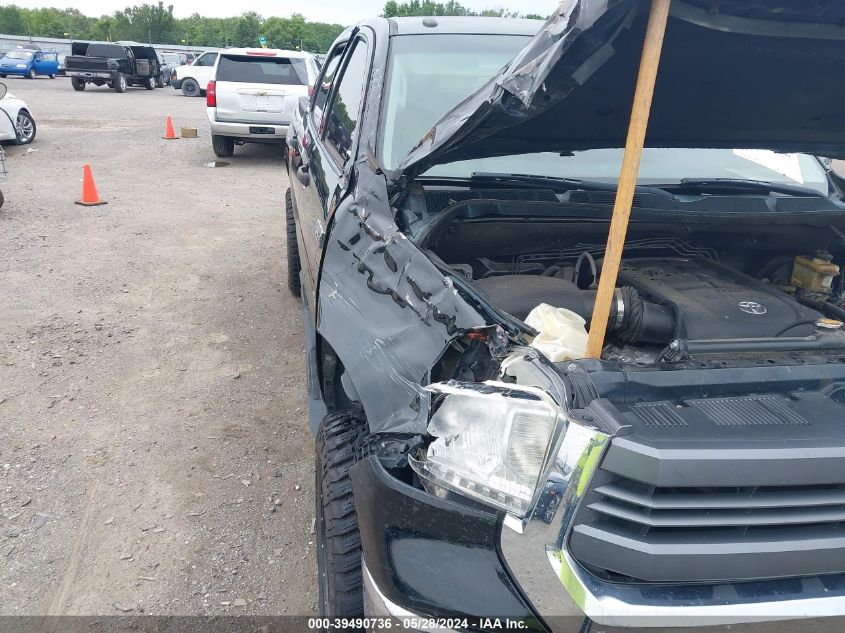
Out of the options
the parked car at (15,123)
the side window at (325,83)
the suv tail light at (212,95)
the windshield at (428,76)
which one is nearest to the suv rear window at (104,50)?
the parked car at (15,123)

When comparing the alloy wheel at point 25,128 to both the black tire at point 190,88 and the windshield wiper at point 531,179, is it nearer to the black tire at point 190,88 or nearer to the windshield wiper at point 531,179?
the windshield wiper at point 531,179

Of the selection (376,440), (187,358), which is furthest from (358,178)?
(187,358)

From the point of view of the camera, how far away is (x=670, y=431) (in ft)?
4.50

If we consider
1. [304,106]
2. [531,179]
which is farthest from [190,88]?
[531,179]

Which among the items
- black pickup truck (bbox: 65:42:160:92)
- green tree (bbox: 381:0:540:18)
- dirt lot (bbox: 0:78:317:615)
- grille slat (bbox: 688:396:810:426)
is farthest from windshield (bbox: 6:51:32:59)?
grille slat (bbox: 688:396:810:426)

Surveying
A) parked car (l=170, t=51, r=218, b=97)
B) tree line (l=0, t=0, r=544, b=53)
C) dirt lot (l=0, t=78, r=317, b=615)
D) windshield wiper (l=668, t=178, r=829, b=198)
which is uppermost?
tree line (l=0, t=0, r=544, b=53)

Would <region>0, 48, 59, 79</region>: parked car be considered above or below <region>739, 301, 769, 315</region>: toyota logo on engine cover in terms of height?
above

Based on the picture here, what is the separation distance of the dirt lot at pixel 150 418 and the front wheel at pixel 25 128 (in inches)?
170

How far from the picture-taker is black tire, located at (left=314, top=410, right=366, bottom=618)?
1825mm

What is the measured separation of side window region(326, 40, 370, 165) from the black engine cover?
1.32 meters

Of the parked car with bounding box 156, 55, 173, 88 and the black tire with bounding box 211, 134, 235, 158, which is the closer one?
the black tire with bounding box 211, 134, 235, 158

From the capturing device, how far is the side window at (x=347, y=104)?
2.82 metres

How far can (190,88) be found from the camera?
74.7 feet

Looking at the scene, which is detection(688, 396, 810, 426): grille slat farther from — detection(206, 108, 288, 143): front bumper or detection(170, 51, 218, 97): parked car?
detection(170, 51, 218, 97): parked car
